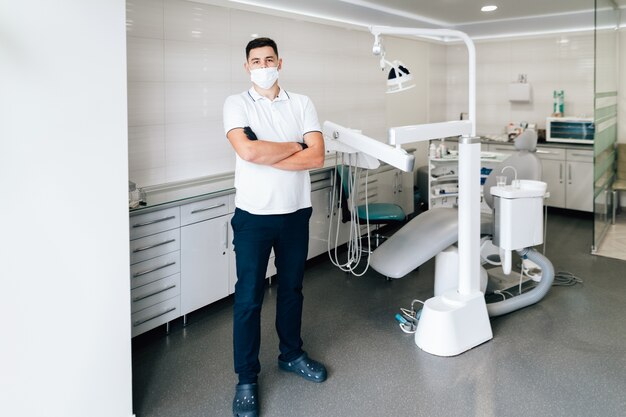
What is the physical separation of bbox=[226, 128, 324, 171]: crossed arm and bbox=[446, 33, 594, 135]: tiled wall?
541 centimetres

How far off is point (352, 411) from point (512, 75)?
6.04 meters

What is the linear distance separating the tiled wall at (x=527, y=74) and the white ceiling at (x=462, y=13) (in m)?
0.17

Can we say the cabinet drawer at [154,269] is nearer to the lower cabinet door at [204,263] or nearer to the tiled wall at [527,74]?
the lower cabinet door at [204,263]

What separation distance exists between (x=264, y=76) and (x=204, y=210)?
129cm

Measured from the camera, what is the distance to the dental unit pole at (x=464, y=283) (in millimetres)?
3170

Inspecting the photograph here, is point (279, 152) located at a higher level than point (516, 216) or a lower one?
higher

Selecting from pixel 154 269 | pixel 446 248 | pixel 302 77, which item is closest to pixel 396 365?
pixel 446 248

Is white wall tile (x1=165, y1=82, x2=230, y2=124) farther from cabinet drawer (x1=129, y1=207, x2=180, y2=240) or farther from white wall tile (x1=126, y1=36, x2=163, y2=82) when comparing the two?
cabinet drawer (x1=129, y1=207, x2=180, y2=240)

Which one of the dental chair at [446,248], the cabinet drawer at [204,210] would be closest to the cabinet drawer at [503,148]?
the dental chair at [446,248]

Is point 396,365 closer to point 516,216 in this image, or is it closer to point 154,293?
point 516,216

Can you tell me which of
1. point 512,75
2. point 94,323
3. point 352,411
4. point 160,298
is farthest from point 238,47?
point 512,75

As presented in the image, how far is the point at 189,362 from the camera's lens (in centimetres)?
312

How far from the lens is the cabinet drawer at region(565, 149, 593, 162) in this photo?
6.31m

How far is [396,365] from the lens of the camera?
307cm
